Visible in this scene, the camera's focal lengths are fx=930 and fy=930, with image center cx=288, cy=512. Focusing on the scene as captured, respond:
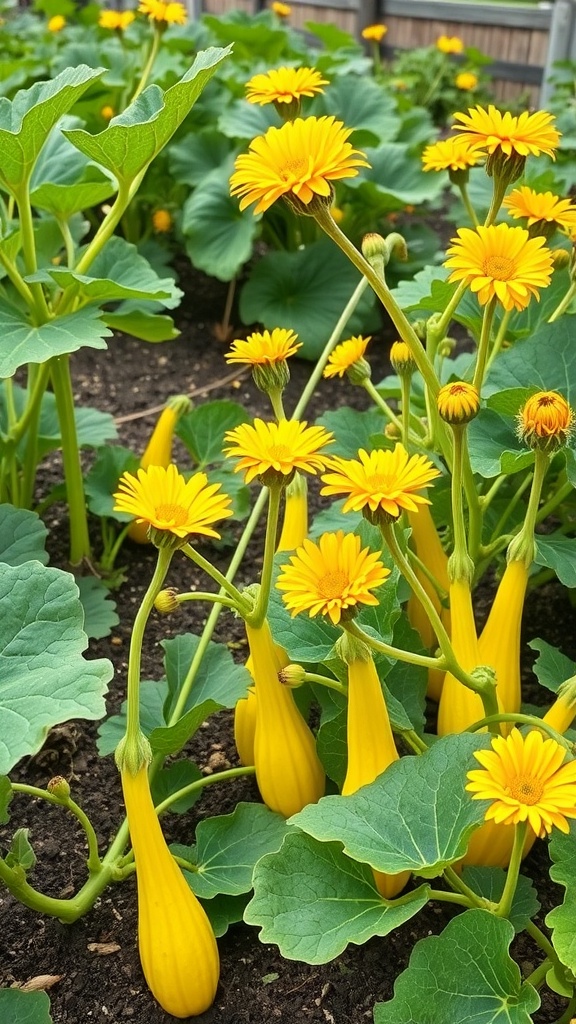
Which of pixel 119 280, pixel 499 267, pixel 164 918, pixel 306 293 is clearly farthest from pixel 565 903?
pixel 306 293

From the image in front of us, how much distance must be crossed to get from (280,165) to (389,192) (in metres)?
2.05

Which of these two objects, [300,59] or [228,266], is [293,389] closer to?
[228,266]

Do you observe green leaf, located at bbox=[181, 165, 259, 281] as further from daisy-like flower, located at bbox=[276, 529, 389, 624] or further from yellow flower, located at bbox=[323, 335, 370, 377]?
daisy-like flower, located at bbox=[276, 529, 389, 624]

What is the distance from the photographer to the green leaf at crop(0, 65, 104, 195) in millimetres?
1282

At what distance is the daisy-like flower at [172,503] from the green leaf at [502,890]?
0.55 m

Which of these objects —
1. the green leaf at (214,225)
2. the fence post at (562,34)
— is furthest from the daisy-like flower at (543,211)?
the fence post at (562,34)

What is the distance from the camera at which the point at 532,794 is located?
85cm

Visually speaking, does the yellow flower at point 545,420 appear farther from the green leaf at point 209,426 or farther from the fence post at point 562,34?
the fence post at point 562,34

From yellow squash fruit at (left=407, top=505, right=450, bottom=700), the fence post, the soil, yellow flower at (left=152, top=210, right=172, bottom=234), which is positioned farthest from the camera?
the fence post

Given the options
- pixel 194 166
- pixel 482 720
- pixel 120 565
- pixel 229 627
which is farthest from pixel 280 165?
pixel 194 166

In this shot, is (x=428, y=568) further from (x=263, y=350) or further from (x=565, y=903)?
(x=565, y=903)

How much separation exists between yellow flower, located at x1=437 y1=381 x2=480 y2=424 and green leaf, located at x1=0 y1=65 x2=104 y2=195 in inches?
27.5

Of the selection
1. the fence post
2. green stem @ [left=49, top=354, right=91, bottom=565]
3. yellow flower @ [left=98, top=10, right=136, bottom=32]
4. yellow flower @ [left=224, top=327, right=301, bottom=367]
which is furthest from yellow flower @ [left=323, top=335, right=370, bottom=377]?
the fence post

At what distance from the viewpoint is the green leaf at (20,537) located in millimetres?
1540
